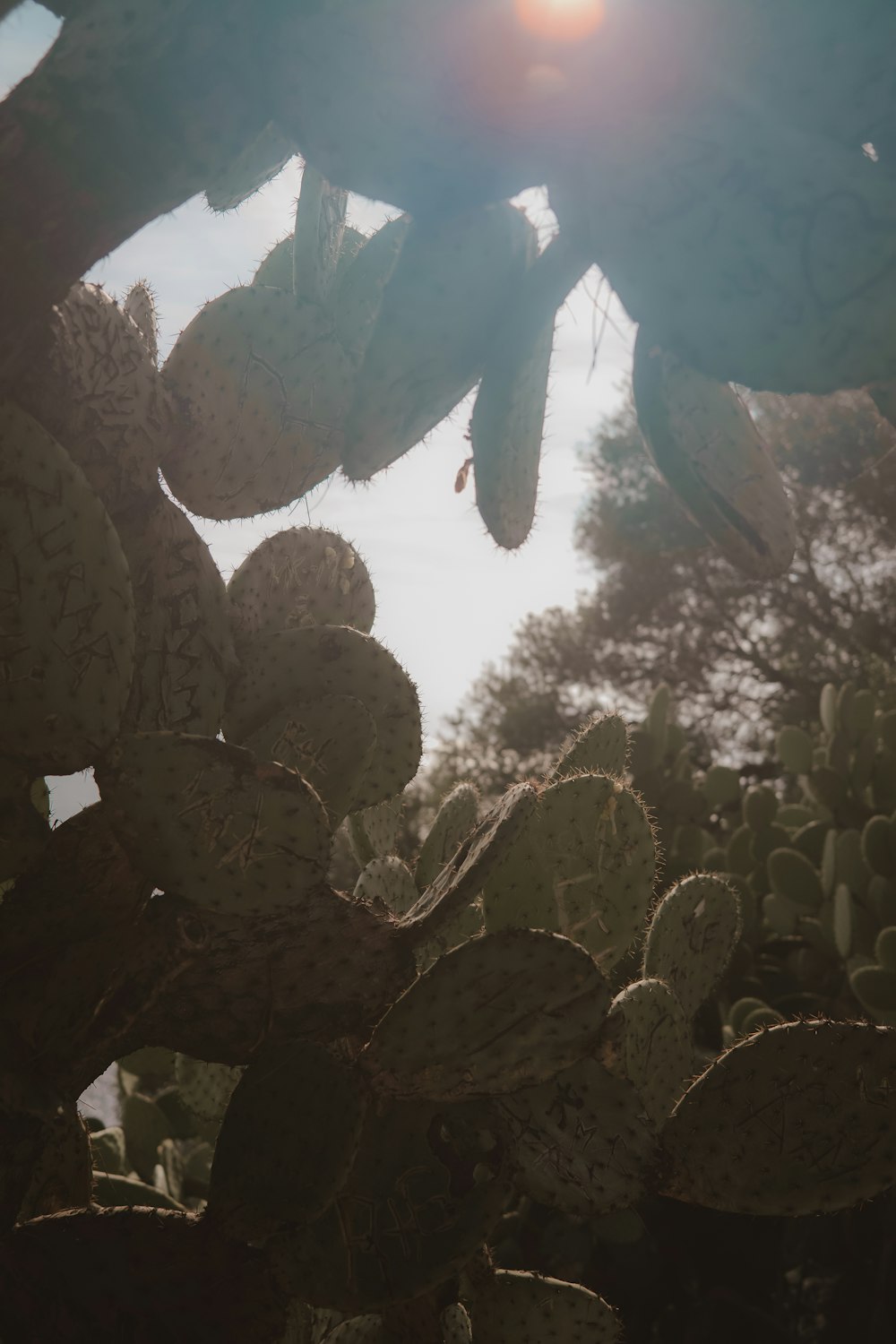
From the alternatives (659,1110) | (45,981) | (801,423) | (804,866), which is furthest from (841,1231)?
(801,423)

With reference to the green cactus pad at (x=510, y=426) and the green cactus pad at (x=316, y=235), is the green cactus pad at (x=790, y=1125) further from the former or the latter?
the green cactus pad at (x=316, y=235)

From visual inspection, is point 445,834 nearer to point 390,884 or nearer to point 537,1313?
point 390,884

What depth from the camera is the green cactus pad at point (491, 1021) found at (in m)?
0.92

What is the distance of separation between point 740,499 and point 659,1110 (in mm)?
973

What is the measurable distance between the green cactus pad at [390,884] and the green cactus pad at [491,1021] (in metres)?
0.41

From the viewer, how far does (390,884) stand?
1411 millimetres

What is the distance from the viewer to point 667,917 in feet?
5.10

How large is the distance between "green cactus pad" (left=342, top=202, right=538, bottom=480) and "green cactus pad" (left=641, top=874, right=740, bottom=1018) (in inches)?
36.1

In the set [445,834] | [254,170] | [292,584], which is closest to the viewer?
[254,170]

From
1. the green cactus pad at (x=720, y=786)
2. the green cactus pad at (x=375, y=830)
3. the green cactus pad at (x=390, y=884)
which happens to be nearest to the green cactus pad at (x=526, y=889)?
the green cactus pad at (x=390, y=884)

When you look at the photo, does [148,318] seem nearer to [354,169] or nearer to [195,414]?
[195,414]

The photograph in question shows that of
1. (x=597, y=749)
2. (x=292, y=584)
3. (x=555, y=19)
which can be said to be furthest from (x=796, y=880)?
(x=555, y=19)

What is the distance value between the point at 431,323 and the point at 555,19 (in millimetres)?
259

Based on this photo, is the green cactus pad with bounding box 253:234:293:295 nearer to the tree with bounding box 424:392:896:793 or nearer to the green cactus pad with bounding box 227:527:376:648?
the green cactus pad with bounding box 227:527:376:648
